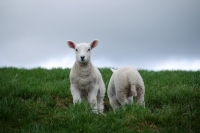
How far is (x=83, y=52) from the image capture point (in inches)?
254

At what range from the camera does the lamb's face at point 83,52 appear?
6372 millimetres

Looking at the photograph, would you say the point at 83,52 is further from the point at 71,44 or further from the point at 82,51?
the point at 71,44

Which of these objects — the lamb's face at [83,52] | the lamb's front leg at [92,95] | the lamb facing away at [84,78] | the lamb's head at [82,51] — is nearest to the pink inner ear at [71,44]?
the lamb's head at [82,51]

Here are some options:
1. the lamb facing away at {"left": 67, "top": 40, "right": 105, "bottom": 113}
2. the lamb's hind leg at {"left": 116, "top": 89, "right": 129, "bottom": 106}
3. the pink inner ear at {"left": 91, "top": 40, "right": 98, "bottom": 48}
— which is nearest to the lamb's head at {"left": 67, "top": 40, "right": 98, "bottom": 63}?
the lamb facing away at {"left": 67, "top": 40, "right": 105, "bottom": 113}

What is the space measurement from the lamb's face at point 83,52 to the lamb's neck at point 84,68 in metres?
0.18

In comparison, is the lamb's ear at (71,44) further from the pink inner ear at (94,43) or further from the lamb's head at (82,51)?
the pink inner ear at (94,43)

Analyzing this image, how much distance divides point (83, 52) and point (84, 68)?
1.35ft

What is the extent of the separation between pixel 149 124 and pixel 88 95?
213cm

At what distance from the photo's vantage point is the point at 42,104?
6523 millimetres

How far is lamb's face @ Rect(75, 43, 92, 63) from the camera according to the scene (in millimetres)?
6372

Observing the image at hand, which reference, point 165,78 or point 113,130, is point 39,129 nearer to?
point 113,130

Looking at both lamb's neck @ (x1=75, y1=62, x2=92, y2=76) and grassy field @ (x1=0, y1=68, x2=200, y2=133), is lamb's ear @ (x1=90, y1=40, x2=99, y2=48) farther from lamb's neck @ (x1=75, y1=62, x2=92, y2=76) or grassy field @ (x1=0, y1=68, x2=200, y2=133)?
grassy field @ (x1=0, y1=68, x2=200, y2=133)

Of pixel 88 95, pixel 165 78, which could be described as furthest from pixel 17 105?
pixel 165 78

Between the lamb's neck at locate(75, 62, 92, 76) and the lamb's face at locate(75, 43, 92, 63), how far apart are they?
0.58 feet
